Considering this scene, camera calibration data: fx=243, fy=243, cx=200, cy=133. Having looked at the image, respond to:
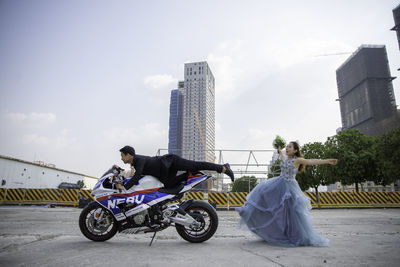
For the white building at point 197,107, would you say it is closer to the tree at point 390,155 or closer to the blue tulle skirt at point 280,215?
the tree at point 390,155

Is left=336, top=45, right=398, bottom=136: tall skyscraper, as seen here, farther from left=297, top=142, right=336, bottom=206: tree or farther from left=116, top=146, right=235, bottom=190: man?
left=116, top=146, right=235, bottom=190: man

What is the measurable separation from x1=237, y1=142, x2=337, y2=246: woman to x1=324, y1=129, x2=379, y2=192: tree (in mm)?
29532

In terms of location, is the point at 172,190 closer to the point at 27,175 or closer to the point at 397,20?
the point at 27,175

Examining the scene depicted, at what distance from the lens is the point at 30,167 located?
43.7 meters

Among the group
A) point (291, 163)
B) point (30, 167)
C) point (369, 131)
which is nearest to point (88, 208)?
point (291, 163)

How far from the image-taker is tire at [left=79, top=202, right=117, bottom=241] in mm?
4074

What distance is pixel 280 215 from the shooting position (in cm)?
415

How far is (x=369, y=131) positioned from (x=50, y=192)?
132732 millimetres

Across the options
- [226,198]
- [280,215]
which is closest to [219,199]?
[226,198]

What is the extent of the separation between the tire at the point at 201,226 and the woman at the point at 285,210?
69 cm

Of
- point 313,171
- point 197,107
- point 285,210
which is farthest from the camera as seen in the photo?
point 197,107

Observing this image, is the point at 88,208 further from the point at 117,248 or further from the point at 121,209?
the point at 117,248

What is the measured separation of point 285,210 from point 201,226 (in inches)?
57.6

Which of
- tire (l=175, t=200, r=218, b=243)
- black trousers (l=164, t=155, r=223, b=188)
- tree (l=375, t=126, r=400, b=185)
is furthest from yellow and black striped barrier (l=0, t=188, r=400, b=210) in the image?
black trousers (l=164, t=155, r=223, b=188)
